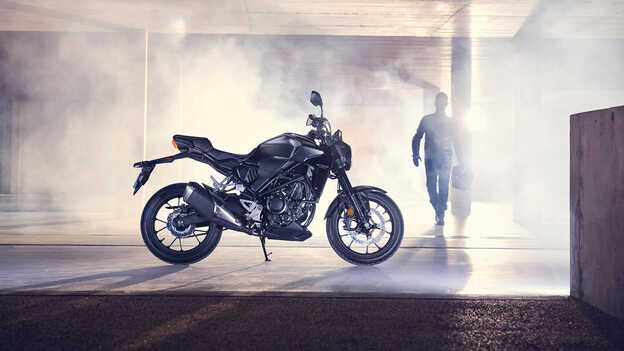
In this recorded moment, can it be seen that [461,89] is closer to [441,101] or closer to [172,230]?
[441,101]

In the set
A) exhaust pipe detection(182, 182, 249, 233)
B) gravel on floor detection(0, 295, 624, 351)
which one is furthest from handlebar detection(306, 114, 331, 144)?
gravel on floor detection(0, 295, 624, 351)

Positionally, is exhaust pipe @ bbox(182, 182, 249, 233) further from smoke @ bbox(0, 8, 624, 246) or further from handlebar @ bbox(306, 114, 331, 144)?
smoke @ bbox(0, 8, 624, 246)

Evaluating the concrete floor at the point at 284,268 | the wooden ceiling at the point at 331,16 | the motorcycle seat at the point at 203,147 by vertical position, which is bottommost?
the concrete floor at the point at 284,268

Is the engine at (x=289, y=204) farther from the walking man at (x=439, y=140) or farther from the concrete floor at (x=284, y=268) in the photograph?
the walking man at (x=439, y=140)

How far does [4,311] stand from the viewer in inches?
99.0

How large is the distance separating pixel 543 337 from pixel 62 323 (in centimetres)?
198

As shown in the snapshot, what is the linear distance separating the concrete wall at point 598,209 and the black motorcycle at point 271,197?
4.26 feet

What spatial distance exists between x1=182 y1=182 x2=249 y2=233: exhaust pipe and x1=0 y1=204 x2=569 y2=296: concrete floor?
310 millimetres

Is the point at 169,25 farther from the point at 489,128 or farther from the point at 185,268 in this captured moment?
the point at 489,128

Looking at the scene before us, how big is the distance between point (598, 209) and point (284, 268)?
6.45 feet

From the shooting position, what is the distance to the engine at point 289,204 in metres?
3.76

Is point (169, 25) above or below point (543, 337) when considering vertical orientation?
above

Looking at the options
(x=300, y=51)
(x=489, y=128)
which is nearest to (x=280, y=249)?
(x=300, y=51)

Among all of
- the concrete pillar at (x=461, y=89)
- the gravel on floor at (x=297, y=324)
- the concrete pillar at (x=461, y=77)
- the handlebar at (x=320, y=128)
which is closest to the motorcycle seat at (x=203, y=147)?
the handlebar at (x=320, y=128)
